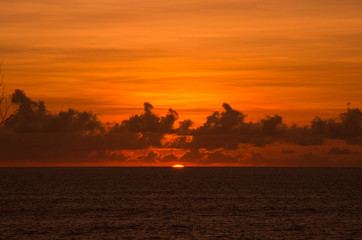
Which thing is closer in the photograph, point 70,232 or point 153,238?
point 153,238

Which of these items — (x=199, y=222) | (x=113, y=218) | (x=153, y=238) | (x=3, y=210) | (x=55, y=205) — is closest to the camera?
(x=153, y=238)

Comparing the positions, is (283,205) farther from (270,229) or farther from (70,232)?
(70,232)

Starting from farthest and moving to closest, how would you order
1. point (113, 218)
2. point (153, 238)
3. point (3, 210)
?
point (3, 210), point (113, 218), point (153, 238)

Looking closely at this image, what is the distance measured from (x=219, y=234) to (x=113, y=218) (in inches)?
1104

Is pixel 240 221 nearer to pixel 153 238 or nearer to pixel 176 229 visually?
pixel 176 229

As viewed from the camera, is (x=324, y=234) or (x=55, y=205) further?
(x=55, y=205)

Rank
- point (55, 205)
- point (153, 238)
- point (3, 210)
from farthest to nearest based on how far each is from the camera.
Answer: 1. point (55, 205)
2. point (3, 210)
3. point (153, 238)

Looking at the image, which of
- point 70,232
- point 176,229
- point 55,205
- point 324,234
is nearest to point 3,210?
point 55,205

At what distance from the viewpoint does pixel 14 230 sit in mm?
84250

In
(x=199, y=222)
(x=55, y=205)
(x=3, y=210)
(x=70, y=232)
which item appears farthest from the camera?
(x=55, y=205)

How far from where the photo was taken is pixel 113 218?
102 metres

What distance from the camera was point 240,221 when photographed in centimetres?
9600

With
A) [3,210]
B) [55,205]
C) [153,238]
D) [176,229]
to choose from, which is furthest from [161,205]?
[153,238]

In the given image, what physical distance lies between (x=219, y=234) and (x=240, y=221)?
55.6ft
